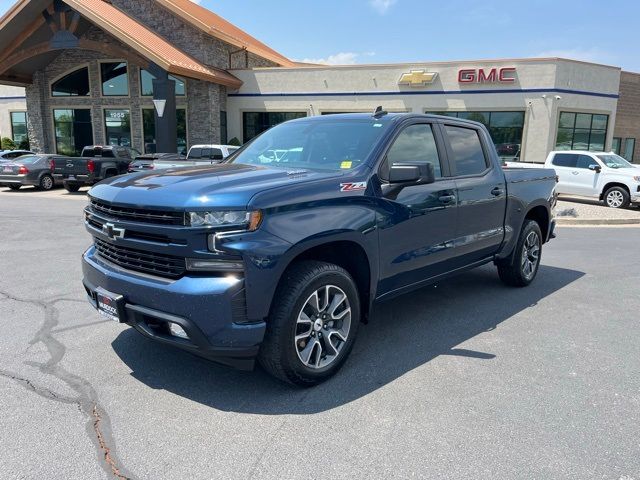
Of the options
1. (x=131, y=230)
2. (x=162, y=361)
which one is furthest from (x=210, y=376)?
(x=131, y=230)

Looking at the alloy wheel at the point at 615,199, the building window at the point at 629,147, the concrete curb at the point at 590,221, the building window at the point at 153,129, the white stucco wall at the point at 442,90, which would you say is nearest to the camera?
the concrete curb at the point at 590,221

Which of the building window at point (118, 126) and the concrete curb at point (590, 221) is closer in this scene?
the concrete curb at point (590, 221)

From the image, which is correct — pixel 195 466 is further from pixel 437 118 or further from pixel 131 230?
pixel 437 118

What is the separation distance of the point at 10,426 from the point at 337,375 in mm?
2139

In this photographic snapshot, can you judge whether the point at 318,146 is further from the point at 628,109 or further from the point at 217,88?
the point at 628,109

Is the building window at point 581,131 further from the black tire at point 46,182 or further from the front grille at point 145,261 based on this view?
the front grille at point 145,261

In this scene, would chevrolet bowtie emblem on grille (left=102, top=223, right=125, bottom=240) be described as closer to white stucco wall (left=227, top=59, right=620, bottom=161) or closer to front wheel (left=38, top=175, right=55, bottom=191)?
front wheel (left=38, top=175, right=55, bottom=191)

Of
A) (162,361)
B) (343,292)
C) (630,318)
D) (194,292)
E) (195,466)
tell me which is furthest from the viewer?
(630,318)

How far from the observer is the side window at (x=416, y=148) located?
14.0ft

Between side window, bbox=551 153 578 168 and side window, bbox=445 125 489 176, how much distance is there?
42.2 feet

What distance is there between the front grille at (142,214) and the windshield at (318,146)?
4.40 feet

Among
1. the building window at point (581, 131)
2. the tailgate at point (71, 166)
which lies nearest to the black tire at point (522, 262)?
the tailgate at point (71, 166)

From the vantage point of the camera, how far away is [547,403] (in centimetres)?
347

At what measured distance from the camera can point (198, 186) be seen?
3303 millimetres
